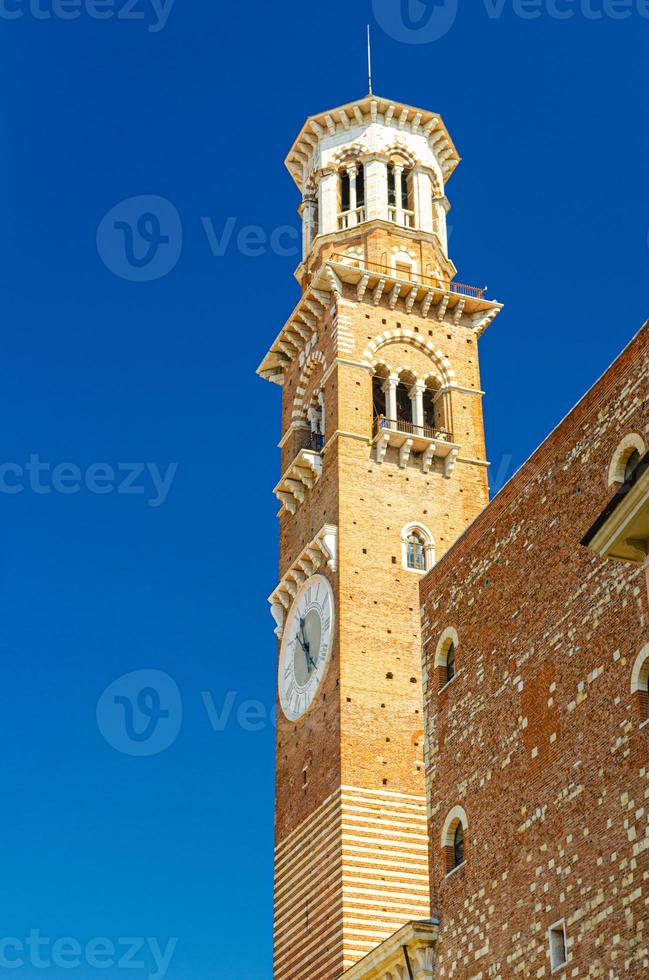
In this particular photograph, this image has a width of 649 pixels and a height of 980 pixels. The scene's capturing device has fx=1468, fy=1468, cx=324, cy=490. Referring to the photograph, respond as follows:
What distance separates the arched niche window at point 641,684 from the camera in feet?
66.3

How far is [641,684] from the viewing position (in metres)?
20.4

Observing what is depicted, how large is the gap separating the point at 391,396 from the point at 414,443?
1.91m

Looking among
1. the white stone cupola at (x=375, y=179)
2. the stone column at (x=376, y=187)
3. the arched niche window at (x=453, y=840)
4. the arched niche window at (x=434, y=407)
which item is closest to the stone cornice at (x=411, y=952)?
the arched niche window at (x=453, y=840)

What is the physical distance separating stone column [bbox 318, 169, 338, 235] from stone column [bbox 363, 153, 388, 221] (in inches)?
46.9

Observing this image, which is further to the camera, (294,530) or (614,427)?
(294,530)

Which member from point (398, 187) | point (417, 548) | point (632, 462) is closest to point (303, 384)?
point (417, 548)

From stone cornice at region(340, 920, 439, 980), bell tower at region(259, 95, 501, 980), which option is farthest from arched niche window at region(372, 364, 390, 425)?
stone cornice at region(340, 920, 439, 980)

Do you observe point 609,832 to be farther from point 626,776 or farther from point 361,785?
point 361,785

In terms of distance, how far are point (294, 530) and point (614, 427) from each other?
70.9ft

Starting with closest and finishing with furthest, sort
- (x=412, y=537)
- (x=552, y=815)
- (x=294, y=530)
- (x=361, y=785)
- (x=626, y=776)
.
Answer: (x=626, y=776), (x=552, y=815), (x=361, y=785), (x=412, y=537), (x=294, y=530)

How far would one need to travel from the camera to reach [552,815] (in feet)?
72.2

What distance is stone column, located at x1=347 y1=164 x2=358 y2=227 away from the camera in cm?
4778

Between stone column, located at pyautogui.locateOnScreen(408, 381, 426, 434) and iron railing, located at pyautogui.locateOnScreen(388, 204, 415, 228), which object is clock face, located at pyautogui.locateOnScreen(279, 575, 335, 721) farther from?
iron railing, located at pyautogui.locateOnScreen(388, 204, 415, 228)

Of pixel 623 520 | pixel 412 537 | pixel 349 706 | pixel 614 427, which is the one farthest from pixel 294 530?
pixel 623 520
